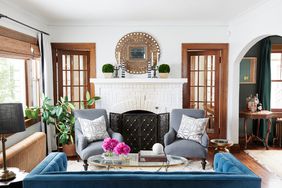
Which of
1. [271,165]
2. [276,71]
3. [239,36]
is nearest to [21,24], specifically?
[239,36]

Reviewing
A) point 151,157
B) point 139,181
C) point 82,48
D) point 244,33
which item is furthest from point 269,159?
point 82,48

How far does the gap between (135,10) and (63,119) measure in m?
2.37

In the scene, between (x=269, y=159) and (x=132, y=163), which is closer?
(x=132, y=163)

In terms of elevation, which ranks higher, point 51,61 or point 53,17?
point 53,17

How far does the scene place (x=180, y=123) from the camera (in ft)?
15.4

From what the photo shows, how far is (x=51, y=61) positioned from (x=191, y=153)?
327 cm

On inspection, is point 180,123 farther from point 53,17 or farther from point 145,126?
point 53,17

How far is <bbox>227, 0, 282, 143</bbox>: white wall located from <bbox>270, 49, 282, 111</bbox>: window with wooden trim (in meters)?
1.35

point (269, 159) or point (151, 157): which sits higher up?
point (151, 157)

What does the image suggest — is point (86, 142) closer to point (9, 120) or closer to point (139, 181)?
point (9, 120)

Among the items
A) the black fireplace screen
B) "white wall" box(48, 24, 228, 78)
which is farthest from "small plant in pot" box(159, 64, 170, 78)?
the black fireplace screen

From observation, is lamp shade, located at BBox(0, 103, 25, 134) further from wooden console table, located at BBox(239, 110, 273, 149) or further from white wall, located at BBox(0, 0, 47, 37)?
wooden console table, located at BBox(239, 110, 273, 149)

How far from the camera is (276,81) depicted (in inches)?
238

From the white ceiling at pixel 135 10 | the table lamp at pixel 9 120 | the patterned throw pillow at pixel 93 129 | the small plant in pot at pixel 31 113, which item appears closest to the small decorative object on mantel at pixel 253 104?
the white ceiling at pixel 135 10
